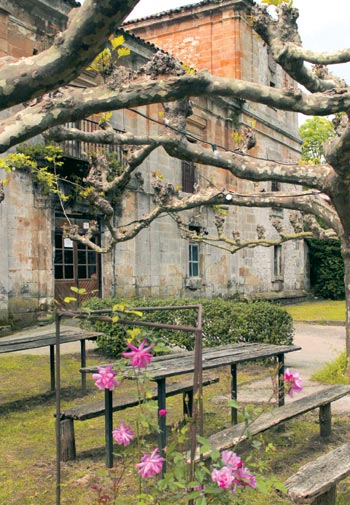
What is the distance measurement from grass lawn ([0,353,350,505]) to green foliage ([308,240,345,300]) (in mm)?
18779

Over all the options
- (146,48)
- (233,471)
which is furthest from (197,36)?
(233,471)

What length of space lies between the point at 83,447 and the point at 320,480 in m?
2.55

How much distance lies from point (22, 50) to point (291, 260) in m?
16.1

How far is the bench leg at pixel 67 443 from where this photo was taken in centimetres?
444

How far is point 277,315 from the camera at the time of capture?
8531 mm

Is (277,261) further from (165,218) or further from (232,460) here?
(232,460)

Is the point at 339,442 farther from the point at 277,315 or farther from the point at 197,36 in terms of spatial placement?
the point at 197,36

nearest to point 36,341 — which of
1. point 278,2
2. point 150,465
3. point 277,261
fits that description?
point 150,465

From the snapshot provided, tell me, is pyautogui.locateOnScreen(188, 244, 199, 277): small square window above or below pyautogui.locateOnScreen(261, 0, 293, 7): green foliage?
below

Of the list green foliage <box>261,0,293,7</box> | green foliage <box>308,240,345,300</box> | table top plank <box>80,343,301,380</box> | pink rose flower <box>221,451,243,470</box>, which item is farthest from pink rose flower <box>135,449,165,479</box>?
green foliage <box>308,240,345,300</box>

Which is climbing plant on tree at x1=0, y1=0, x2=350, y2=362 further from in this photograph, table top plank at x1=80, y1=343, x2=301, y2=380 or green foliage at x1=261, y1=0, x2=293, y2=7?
table top plank at x1=80, y1=343, x2=301, y2=380

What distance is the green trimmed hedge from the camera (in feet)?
27.5

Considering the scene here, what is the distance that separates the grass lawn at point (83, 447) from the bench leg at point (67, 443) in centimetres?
7

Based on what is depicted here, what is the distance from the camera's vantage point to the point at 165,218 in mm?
16984
